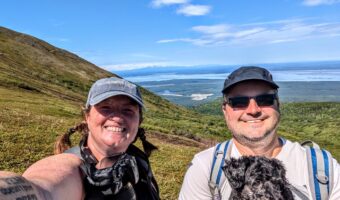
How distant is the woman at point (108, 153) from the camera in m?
5.22

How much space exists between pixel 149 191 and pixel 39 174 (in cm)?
244

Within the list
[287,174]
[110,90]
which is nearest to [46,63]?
[110,90]

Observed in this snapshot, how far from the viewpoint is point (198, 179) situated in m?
5.76

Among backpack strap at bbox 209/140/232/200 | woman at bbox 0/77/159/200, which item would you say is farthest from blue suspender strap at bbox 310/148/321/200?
woman at bbox 0/77/159/200

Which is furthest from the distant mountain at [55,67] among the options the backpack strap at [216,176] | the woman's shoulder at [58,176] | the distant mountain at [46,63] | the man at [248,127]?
the woman's shoulder at [58,176]

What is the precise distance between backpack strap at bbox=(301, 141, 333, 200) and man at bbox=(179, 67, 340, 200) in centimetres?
30

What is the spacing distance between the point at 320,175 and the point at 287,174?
48cm

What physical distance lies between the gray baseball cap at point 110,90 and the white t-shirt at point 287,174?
1.41 meters

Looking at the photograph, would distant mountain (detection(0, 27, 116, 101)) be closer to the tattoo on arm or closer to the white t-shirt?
the white t-shirt

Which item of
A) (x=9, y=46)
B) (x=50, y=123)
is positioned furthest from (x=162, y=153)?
(x=9, y=46)

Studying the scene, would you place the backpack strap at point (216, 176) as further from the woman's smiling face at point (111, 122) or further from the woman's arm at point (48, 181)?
the woman's arm at point (48, 181)

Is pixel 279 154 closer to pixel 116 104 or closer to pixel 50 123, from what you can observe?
pixel 116 104

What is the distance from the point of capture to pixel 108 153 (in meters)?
6.07

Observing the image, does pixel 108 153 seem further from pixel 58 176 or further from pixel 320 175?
pixel 320 175
